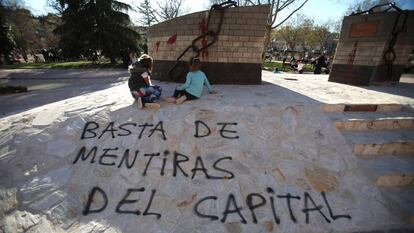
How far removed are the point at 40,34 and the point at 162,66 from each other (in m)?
62.8

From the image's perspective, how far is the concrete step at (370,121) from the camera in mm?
3949

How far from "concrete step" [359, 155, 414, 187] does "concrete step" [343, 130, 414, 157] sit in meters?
0.19

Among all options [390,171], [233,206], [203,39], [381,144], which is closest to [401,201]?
[390,171]

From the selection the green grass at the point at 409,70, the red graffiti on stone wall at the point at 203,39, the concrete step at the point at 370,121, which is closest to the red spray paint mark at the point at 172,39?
the red graffiti on stone wall at the point at 203,39

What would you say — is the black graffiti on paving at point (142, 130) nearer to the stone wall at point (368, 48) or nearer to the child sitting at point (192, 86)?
Answer: the child sitting at point (192, 86)

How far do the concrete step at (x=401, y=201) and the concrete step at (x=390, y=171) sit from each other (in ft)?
0.26

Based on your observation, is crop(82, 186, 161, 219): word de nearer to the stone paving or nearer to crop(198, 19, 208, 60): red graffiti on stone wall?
the stone paving

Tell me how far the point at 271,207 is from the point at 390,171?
6.32 ft

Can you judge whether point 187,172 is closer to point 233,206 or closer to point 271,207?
point 233,206

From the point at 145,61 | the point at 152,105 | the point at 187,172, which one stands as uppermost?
the point at 145,61

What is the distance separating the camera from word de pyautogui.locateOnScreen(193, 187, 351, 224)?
2789mm

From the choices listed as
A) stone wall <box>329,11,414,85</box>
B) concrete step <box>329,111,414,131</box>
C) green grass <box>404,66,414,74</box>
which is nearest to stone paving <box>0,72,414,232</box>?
concrete step <box>329,111,414,131</box>

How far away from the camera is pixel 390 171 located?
3.24 metres

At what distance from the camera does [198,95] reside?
452 cm
